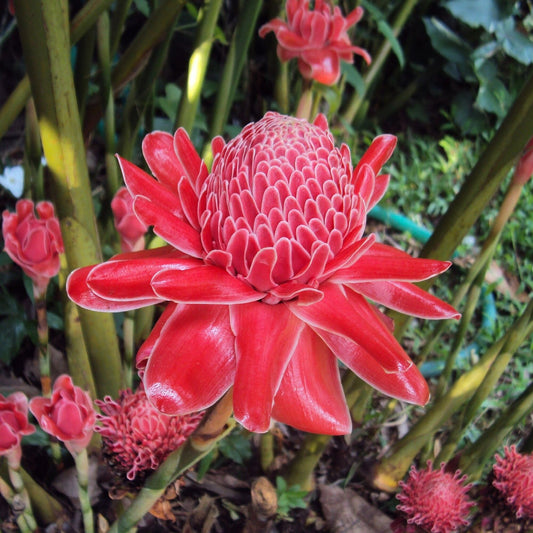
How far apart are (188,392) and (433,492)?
0.45 metres

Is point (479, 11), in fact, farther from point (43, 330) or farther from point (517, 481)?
point (43, 330)

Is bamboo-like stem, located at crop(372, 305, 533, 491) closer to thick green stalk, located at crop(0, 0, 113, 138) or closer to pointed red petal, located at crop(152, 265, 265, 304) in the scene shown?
pointed red petal, located at crop(152, 265, 265, 304)

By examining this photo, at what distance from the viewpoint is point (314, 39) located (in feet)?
3.08

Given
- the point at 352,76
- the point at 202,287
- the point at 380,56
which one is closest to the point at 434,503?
the point at 202,287

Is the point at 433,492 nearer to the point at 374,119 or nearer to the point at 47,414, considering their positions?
the point at 47,414

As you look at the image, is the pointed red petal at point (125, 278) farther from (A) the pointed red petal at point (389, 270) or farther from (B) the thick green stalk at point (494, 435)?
(B) the thick green stalk at point (494, 435)

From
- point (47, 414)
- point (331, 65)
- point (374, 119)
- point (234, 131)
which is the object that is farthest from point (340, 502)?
point (374, 119)

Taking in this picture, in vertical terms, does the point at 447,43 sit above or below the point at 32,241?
above

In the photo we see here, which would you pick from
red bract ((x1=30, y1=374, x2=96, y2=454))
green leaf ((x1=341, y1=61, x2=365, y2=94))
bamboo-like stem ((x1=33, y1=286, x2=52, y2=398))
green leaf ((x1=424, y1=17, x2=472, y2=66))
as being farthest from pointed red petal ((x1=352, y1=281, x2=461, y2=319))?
green leaf ((x1=424, y1=17, x2=472, y2=66))

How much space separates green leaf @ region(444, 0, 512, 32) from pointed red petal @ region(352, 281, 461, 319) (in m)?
1.89

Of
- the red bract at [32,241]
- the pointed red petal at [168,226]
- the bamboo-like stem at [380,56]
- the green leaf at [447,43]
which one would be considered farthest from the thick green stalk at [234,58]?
the green leaf at [447,43]

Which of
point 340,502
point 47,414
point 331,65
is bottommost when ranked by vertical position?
point 340,502

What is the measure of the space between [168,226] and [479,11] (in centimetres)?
203

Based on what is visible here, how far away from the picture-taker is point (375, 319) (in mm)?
449
